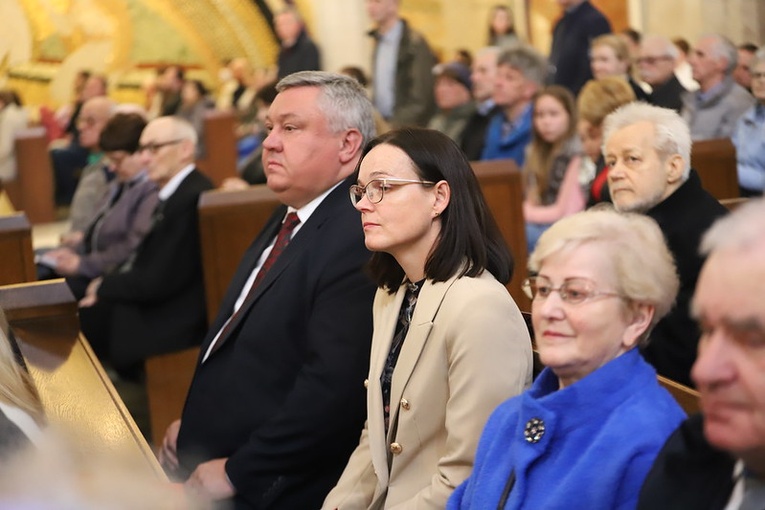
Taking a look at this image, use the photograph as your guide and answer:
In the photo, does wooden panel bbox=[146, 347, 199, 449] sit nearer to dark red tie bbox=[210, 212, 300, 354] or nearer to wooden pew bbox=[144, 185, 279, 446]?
wooden pew bbox=[144, 185, 279, 446]

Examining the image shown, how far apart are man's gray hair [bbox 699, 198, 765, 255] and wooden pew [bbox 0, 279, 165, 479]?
1082 mm

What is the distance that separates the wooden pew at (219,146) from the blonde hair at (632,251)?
933 cm

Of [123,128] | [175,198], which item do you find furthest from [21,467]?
[123,128]

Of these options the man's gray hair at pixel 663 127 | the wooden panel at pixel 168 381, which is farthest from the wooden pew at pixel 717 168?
the wooden panel at pixel 168 381

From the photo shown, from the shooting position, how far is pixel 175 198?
4895 mm

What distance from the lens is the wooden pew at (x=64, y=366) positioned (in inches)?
99.6

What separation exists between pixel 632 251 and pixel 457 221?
606 millimetres

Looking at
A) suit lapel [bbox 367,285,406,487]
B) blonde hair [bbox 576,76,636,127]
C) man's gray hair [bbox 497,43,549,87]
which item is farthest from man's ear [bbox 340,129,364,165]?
man's gray hair [bbox 497,43,549,87]

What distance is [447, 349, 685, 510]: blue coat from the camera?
1831 millimetres

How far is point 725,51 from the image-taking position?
657 cm

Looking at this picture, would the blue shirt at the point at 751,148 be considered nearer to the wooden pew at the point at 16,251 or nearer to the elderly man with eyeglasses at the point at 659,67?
the elderly man with eyeglasses at the point at 659,67

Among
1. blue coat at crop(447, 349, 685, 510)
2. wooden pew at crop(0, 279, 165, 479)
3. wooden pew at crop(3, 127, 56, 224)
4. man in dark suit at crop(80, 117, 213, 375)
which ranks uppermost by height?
blue coat at crop(447, 349, 685, 510)

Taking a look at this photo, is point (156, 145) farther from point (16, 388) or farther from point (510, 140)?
point (16, 388)

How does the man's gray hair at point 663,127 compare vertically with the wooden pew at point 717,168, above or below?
above
